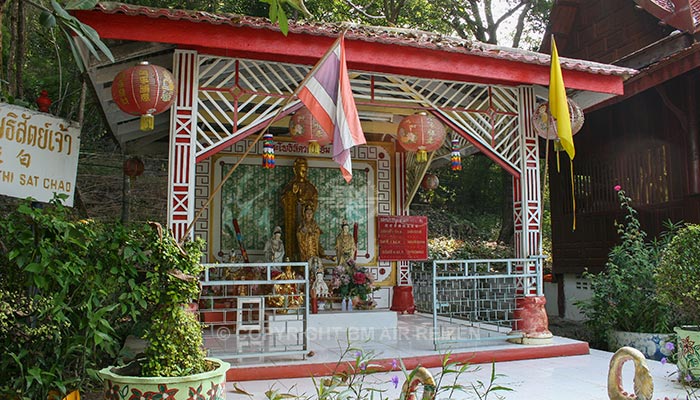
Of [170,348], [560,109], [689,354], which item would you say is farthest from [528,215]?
[170,348]

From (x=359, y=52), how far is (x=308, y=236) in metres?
4.06

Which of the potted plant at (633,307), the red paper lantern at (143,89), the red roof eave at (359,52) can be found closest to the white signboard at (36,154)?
the red paper lantern at (143,89)

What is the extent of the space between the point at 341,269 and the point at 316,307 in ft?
2.46

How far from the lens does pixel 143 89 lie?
5.74m

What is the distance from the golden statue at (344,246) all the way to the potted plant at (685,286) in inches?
208

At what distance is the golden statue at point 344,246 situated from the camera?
1001 cm

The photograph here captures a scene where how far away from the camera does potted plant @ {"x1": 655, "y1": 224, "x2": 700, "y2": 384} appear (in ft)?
17.4

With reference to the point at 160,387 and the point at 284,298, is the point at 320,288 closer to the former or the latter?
the point at 284,298

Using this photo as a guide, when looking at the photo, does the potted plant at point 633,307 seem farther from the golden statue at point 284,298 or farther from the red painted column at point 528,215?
the golden statue at point 284,298

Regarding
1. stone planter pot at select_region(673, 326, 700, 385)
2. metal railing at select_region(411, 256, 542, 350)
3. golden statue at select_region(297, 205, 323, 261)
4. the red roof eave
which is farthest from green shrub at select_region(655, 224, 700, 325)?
golden statue at select_region(297, 205, 323, 261)

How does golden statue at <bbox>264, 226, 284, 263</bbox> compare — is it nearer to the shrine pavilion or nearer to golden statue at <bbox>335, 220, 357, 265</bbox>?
Result: the shrine pavilion

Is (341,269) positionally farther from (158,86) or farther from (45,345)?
(45,345)

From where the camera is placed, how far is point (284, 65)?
6.98 meters

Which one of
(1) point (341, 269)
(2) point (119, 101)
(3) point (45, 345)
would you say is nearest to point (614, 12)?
(1) point (341, 269)
